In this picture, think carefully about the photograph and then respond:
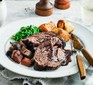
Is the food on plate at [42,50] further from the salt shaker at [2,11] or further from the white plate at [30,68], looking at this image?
the salt shaker at [2,11]

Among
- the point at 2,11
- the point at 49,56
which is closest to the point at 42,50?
the point at 49,56

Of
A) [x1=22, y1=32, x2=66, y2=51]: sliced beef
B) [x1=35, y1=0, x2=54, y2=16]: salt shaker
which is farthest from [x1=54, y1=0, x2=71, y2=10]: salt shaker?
[x1=22, y1=32, x2=66, y2=51]: sliced beef

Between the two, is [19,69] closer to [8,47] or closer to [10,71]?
[10,71]

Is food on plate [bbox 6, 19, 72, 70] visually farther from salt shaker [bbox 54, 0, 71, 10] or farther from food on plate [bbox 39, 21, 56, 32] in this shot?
salt shaker [bbox 54, 0, 71, 10]

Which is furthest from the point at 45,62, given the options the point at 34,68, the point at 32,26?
the point at 32,26

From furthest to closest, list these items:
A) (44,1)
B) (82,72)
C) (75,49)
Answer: (44,1) → (75,49) → (82,72)

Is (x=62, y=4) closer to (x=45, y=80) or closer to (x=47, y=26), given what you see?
(x=47, y=26)

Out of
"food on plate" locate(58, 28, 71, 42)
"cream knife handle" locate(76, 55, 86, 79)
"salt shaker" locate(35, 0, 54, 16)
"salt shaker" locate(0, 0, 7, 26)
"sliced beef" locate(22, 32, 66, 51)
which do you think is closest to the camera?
"cream knife handle" locate(76, 55, 86, 79)
